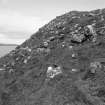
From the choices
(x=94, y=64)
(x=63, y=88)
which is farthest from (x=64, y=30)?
(x=63, y=88)

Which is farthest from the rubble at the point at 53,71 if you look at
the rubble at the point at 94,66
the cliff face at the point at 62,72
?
the rubble at the point at 94,66

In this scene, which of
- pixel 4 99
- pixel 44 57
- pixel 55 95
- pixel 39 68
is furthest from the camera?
pixel 44 57

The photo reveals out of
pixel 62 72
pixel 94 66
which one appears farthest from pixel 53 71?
pixel 94 66

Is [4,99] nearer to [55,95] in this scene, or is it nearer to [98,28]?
[55,95]

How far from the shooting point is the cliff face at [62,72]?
9.16m

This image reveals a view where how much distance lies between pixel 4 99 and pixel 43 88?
3.01 meters

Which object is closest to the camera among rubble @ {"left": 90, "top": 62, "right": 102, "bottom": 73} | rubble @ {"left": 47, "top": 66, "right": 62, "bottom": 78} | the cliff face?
the cliff face

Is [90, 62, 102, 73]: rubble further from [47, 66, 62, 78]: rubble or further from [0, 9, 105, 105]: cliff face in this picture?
[47, 66, 62, 78]: rubble

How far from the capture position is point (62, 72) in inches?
448

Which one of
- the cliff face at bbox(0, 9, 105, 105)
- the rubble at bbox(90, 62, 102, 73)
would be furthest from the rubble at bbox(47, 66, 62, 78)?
the rubble at bbox(90, 62, 102, 73)

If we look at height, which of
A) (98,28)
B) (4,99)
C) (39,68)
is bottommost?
(4,99)

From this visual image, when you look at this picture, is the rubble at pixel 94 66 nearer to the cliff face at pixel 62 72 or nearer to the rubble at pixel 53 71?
the cliff face at pixel 62 72

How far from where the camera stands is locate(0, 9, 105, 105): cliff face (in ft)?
30.0

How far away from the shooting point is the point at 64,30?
18.8 metres
